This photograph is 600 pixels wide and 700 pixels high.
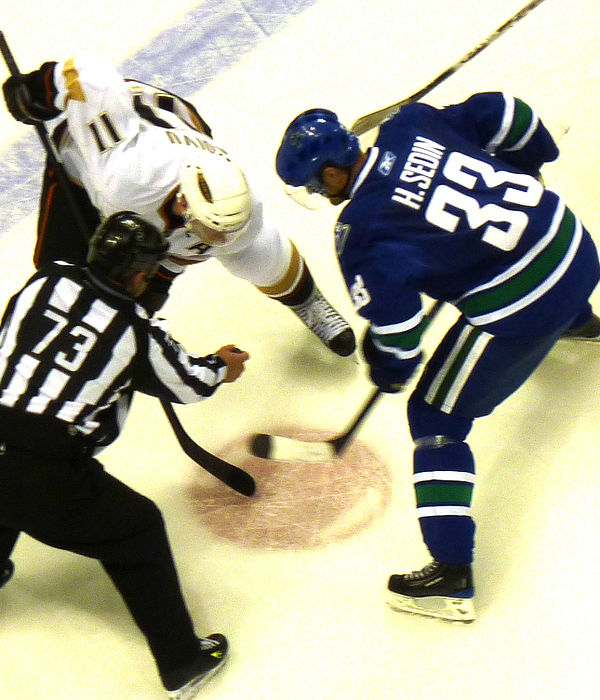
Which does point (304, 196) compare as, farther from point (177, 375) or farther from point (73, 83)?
point (73, 83)

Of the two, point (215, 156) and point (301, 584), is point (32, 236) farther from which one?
point (301, 584)

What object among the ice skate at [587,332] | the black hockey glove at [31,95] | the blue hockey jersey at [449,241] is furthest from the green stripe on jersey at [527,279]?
the black hockey glove at [31,95]

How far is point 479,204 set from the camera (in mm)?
1770

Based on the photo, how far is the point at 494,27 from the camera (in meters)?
3.23

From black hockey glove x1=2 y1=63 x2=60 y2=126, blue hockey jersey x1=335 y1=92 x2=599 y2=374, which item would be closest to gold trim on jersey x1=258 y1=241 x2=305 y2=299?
blue hockey jersey x1=335 y1=92 x2=599 y2=374

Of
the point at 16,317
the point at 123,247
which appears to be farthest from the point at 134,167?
the point at 16,317

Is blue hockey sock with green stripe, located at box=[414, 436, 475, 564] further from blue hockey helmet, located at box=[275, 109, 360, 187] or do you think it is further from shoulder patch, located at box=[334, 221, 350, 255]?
blue hockey helmet, located at box=[275, 109, 360, 187]

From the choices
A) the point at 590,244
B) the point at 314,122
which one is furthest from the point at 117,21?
the point at 590,244

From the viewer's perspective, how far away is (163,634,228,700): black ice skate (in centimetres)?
194

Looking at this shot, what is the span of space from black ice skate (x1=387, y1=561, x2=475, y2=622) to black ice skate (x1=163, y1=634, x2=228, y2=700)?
39cm

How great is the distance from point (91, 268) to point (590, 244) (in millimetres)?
1008

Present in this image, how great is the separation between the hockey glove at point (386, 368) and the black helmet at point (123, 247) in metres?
0.47

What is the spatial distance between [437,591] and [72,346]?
0.91 m

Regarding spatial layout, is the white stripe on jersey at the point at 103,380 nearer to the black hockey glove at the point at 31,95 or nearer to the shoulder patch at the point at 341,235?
the shoulder patch at the point at 341,235
